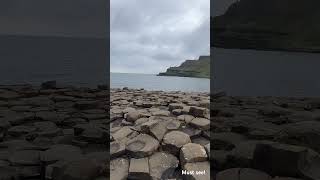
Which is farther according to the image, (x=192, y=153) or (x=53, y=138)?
(x=53, y=138)

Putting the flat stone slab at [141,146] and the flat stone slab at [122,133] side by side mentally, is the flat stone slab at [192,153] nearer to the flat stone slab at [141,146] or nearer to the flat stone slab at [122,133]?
the flat stone slab at [141,146]

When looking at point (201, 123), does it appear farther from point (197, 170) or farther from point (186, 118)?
point (197, 170)

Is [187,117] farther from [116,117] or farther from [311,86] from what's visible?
[311,86]

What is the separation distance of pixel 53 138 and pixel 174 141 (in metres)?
0.73

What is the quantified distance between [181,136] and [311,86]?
3818mm

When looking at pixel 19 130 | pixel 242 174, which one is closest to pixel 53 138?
pixel 19 130

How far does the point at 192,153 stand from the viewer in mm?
1995

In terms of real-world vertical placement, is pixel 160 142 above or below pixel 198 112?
below

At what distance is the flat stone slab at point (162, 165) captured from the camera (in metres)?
1.84

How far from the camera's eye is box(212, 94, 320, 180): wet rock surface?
1693 mm

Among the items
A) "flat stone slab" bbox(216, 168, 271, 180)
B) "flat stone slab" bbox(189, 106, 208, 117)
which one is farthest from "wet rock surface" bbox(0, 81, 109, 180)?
"flat stone slab" bbox(189, 106, 208, 117)

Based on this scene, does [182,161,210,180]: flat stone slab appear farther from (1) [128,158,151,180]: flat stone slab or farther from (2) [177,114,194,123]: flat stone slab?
(2) [177,114,194,123]: flat stone slab

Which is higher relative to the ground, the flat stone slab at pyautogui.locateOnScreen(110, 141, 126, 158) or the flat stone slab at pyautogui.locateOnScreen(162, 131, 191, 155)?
the flat stone slab at pyautogui.locateOnScreen(162, 131, 191, 155)

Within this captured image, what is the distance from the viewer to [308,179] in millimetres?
1652
